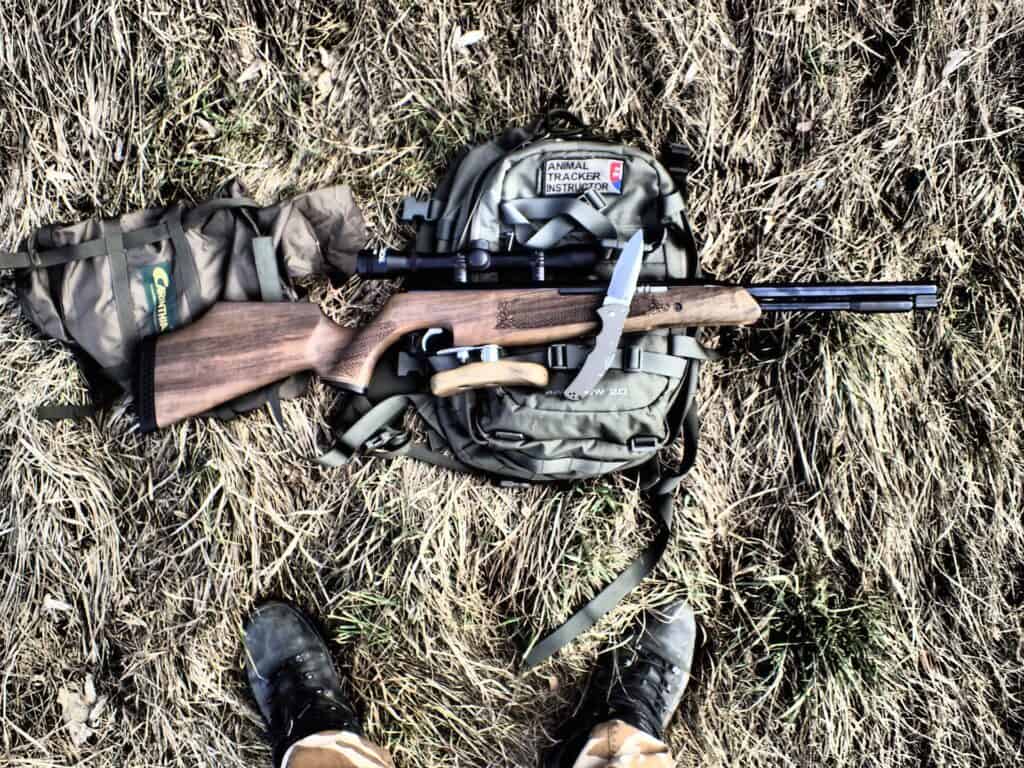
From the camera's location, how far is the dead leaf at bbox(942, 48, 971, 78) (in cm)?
321

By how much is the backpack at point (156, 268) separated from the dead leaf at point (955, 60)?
273cm

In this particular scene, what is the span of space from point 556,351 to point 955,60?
2.28 m

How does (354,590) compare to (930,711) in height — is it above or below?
above

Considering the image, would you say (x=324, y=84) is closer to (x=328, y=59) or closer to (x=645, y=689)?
(x=328, y=59)

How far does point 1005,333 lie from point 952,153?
33.6 inches

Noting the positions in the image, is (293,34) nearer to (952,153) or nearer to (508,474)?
(508,474)

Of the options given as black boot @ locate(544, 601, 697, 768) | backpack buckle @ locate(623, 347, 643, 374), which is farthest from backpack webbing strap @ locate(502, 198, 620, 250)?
black boot @ locate(544, 601, 697, 768)

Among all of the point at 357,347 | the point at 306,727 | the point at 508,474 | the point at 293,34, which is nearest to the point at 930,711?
the point at 508,474

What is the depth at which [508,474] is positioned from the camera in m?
3.10

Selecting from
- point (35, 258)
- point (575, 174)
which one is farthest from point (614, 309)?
point (35, 258)

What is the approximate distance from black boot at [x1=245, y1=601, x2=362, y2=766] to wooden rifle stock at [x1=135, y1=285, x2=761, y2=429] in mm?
1049

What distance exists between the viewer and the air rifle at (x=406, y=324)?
8.89 ft

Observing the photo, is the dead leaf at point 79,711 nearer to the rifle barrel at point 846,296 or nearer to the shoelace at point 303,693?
the shoelace at point 303,693

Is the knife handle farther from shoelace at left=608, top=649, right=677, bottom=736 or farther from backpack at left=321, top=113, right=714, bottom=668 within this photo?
shoelace at left=608, top=649, right=677, bottom=736
